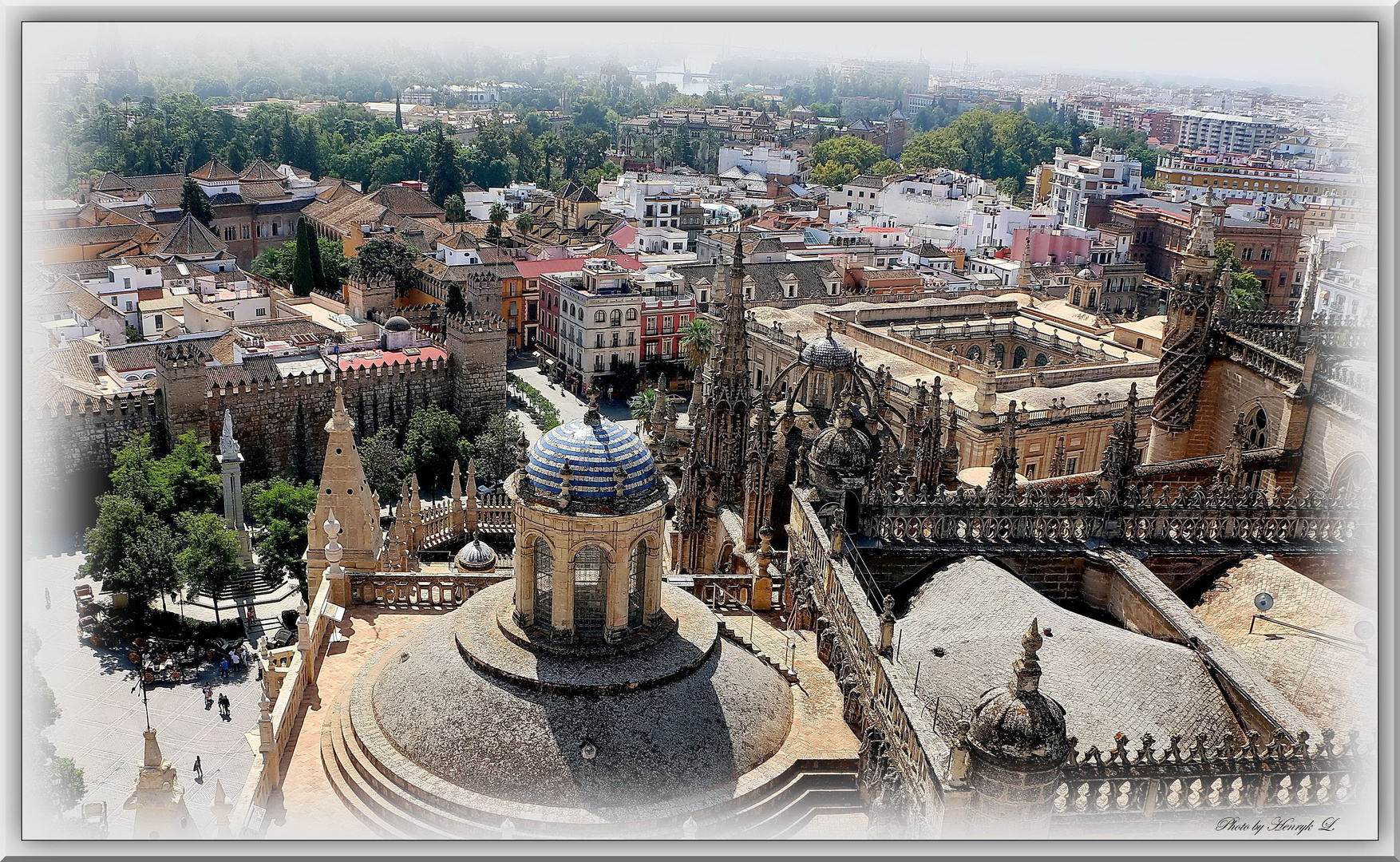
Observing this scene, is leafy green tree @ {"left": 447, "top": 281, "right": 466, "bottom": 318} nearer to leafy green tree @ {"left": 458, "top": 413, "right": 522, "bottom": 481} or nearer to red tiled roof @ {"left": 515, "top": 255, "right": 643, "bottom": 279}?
red tiled roof @ {"left": 515, "top": 255, "right": 643, "bottom": 279}

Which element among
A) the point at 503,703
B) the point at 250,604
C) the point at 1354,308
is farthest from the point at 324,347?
the point at 503,703

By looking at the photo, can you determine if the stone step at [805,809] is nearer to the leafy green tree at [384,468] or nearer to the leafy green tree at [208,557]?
the leafy green tree at [208,557]

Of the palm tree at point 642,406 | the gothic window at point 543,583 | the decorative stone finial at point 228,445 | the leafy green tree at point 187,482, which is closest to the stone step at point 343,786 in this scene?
the gothic window at point 543,583

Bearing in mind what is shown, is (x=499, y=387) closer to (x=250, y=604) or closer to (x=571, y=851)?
(x=250, y=604)

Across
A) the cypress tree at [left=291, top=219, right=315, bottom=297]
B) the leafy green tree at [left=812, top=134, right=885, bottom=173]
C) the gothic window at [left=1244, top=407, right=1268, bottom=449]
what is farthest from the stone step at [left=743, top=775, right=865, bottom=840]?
the leafy green tree at [left=812, top=134, right=885, bottom=173]

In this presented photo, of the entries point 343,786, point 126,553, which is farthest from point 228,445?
point 343,786

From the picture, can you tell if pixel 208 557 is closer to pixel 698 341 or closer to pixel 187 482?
pixel 187 482
